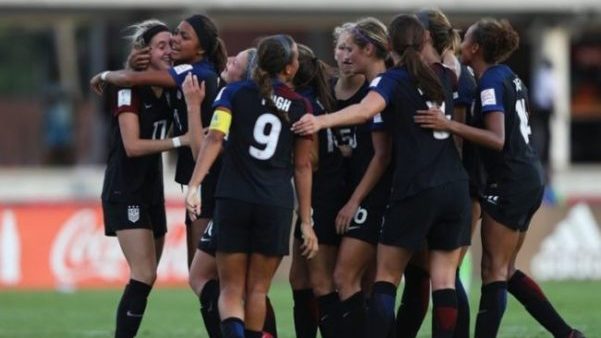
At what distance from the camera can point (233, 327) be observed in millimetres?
9695

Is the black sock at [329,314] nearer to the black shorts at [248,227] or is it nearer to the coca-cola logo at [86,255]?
the black shorts at [248,227]

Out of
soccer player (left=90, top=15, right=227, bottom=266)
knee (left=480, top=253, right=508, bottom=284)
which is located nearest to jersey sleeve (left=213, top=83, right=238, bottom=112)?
soccer player (left=90, top=15, right=227, bottom=266)

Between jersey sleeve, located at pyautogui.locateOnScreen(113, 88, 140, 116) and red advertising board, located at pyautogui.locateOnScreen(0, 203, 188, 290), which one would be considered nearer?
jersey sleeve, located at pyautogui.locateOnScreen(113, 88, 140, 116)

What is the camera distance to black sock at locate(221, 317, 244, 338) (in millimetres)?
9672

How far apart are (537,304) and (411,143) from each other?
1751mm

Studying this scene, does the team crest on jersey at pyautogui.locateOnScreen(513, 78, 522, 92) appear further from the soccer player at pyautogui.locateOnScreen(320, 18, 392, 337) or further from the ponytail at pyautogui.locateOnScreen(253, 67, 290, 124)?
the ponytail at pyautogui.locateOnScreen(253, 67, 290, 124)

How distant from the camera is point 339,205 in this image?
1073 cm

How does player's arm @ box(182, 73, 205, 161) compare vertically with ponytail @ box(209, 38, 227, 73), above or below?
below

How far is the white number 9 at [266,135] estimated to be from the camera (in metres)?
9.71

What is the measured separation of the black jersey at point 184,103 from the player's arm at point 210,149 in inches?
32.8

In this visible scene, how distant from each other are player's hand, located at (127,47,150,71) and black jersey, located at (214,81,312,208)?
113cm

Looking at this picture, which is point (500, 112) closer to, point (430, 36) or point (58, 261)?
point (430, 36)

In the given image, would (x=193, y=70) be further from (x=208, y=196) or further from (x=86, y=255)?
(x=86, y=255)

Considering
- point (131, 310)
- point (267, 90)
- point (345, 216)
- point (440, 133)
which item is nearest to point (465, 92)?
point (440, 133)
